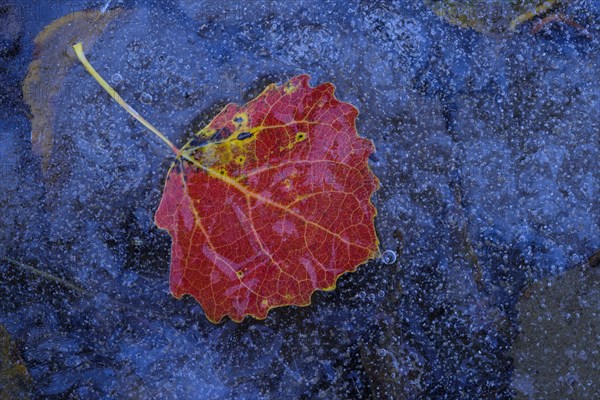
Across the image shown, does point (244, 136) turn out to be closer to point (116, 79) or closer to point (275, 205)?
point (275, 205)

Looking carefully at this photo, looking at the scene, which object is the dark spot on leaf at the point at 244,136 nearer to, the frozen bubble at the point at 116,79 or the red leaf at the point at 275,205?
A: the red leaf at the point at 275,205

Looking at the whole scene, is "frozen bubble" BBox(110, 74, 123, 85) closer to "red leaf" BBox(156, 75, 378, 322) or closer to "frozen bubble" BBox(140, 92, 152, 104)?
"frozen bubble" BBox(140, 92, 152, 104)

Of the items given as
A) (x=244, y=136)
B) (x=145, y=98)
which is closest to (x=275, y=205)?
(x=244, y=136)

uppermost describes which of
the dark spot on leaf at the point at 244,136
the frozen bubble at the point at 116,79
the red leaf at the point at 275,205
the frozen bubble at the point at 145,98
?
the frozen bubble at the point at 116,79

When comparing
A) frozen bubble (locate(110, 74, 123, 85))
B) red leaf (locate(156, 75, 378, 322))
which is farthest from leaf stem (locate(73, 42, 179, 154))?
red leaf (locate(156, 75, 378, 322))

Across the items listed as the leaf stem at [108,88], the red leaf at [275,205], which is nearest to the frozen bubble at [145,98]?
the leaf stem at [108,88]
